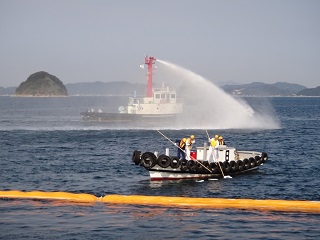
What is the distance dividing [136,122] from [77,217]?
67074 mm

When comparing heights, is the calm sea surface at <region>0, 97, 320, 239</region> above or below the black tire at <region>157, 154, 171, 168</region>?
below

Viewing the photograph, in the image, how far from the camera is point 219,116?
308 feet

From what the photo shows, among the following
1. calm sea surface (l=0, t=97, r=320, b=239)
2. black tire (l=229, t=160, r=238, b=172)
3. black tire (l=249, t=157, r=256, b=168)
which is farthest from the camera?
black tire (l=249, t=157, r=256, b=168)

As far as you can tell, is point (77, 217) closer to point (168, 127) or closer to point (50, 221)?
point (50, 221)

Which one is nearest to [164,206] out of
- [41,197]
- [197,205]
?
[197,205]

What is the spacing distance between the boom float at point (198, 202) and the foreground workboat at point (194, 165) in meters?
5.91

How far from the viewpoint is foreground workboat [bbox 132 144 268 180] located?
113 feet

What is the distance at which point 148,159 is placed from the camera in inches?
1351

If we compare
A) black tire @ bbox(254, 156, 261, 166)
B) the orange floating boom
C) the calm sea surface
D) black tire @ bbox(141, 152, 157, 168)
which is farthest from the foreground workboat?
the orange floating boom

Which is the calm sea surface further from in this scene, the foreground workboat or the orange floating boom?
the foreground workboat

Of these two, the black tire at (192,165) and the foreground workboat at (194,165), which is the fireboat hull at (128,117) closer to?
the foreground workboat at (194,165)

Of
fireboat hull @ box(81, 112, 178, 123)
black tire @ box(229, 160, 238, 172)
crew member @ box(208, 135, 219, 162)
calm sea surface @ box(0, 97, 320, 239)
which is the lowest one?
calm sea surface @ box(0, 97, 320, 239)

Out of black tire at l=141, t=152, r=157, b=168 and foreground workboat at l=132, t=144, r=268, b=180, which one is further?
foreground workboat at l=132, t=144, r=268, b=180

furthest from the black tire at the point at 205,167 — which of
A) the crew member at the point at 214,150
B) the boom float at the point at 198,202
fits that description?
the boom float at the point at 198,202
